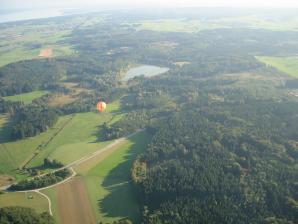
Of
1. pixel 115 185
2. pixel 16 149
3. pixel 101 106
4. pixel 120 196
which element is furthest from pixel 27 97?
pixel 120 196

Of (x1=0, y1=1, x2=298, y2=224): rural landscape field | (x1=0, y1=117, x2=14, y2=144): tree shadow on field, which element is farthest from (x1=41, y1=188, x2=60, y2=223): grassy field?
(x1=0, y1=117, x2=14, y2=144): tree shadow on field

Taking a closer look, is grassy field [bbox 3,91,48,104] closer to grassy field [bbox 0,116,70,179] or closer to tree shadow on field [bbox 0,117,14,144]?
tree shadow on field [bbox 0,117,14,144]

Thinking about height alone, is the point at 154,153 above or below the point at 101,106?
below

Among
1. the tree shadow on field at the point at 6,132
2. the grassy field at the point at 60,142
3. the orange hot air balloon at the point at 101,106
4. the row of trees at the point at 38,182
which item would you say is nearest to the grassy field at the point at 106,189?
→ the row of trees at the point at 38,182

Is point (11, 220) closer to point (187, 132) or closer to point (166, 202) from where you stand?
point (166, 202)

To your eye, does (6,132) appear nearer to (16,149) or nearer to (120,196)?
(16,149)

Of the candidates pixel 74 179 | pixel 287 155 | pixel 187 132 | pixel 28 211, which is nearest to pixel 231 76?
pixel 187 132
